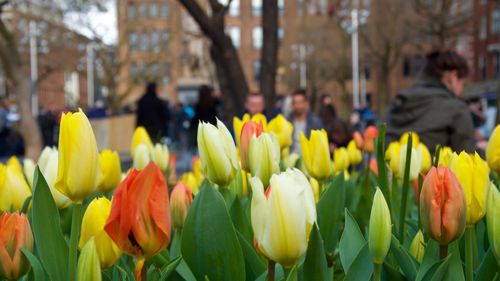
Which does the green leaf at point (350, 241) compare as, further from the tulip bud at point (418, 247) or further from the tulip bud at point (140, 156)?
the tulip bud at point (140, 156)

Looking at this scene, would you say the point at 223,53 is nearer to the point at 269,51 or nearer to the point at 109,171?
the point at 269,51

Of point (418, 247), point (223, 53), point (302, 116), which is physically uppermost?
point (223, 53)

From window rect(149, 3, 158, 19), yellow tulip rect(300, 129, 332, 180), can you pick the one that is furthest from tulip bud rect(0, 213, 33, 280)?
window rect(149, 3, 158, 19)

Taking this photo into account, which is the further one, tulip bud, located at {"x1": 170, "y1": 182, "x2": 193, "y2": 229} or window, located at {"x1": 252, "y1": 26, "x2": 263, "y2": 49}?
window, located at {"x1": 252, "y1": 26, "x2": 263, "y2": 49}

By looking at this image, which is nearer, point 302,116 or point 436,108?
point 436,108

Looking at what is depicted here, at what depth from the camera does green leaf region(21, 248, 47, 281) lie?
1.08 meters

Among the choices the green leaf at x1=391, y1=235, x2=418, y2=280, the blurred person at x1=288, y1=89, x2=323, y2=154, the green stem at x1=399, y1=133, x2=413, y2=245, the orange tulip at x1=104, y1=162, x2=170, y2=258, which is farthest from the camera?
the blurred person at x1=288, y1=89, x2=323, y2=154

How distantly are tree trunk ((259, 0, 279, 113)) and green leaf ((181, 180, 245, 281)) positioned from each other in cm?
459

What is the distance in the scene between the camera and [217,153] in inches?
56.0

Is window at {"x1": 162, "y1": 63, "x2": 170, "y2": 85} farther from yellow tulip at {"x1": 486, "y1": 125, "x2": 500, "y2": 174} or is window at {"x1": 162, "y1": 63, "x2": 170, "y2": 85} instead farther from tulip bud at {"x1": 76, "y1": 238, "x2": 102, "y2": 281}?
tulip bud at {"x1": 76, "y1": 238, "x2": 102, "y2": 281}

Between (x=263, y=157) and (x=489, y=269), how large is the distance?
49 centimetres

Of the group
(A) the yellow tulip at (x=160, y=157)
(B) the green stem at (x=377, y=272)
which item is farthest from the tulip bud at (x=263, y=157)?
(A) the yellow tulip at (x=160, y=157)

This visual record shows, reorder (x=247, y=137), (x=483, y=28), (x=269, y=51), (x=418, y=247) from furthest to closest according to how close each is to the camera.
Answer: (x=483, y=28), (x=269, y=51), (x=247, y=137), (x=418, y=247)

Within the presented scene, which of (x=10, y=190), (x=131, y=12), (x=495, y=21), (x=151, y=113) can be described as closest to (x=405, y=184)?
(x=10, y=190)
